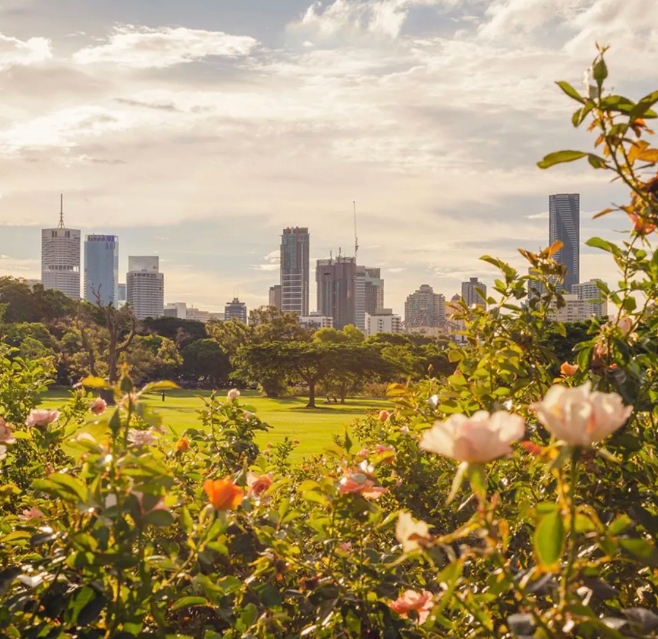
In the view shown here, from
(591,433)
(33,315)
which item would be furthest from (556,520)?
(33,315)

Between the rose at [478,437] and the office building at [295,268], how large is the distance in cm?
16184

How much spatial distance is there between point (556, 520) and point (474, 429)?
13 centimetres

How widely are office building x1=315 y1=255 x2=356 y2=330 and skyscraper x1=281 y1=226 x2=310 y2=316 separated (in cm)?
377

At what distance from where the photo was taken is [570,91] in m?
1.34

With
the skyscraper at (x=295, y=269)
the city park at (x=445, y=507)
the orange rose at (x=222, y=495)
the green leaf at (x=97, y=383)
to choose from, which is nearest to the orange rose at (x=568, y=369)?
the city park at (x=445, y=507)

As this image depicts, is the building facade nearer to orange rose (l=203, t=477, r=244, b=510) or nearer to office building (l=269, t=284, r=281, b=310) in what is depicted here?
office building (l=269, t=284, r=281, b=310)

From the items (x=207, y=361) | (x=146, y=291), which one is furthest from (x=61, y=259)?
(x=207, y=361)

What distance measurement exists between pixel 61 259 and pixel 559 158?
19066cm

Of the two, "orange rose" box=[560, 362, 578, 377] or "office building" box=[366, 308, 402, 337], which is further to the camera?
"office building" box=[366, 308, 402, 337]

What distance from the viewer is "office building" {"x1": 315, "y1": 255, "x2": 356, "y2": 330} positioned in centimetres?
15975

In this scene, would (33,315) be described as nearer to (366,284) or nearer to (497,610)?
(497,610)

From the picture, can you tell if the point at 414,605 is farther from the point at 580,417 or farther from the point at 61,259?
the point at 61,259

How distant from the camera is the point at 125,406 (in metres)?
1.24

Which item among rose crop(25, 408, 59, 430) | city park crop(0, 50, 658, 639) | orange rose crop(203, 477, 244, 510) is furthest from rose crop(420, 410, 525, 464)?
rose crop(25, 408, 59, 430)
